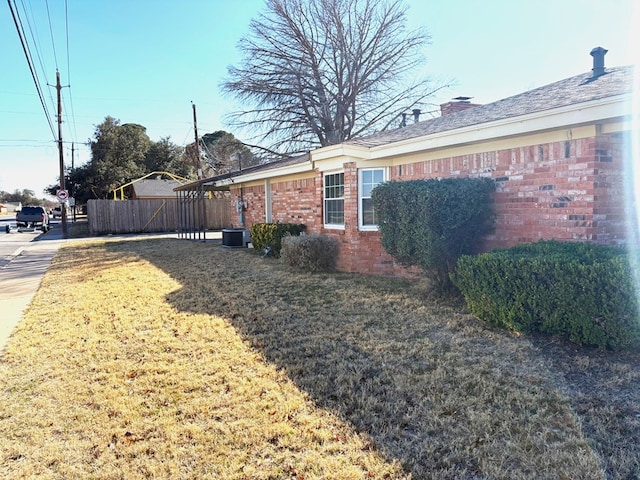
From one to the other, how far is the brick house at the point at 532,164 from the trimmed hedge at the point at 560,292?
761mm

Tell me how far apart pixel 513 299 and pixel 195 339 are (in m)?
3.55

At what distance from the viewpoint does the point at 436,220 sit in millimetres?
6234

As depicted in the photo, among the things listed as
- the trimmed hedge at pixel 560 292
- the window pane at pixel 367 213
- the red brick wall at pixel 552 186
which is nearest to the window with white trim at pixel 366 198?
the window pane at pixel 367 213

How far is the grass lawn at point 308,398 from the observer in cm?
271

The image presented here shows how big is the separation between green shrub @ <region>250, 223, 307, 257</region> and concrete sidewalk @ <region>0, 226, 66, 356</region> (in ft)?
18.0

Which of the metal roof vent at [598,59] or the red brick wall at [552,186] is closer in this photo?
the red brick wall at [552,186]

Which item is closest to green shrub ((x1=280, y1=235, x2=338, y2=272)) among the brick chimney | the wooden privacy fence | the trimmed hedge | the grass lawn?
the grass lawn

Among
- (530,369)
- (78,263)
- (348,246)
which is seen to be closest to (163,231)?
(78,263)

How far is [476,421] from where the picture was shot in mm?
3105

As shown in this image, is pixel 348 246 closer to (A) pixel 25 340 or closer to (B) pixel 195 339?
(B) pixel 195 339

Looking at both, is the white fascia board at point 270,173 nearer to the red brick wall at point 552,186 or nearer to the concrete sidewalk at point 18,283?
the red brick wall at point 552,186

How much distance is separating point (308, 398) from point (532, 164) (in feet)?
15.2

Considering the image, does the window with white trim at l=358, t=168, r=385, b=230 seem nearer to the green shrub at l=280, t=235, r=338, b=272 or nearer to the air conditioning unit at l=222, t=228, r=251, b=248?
the green shrub at l=280, t=235, r=338, b=272

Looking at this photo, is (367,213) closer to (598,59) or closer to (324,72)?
(598,59)
